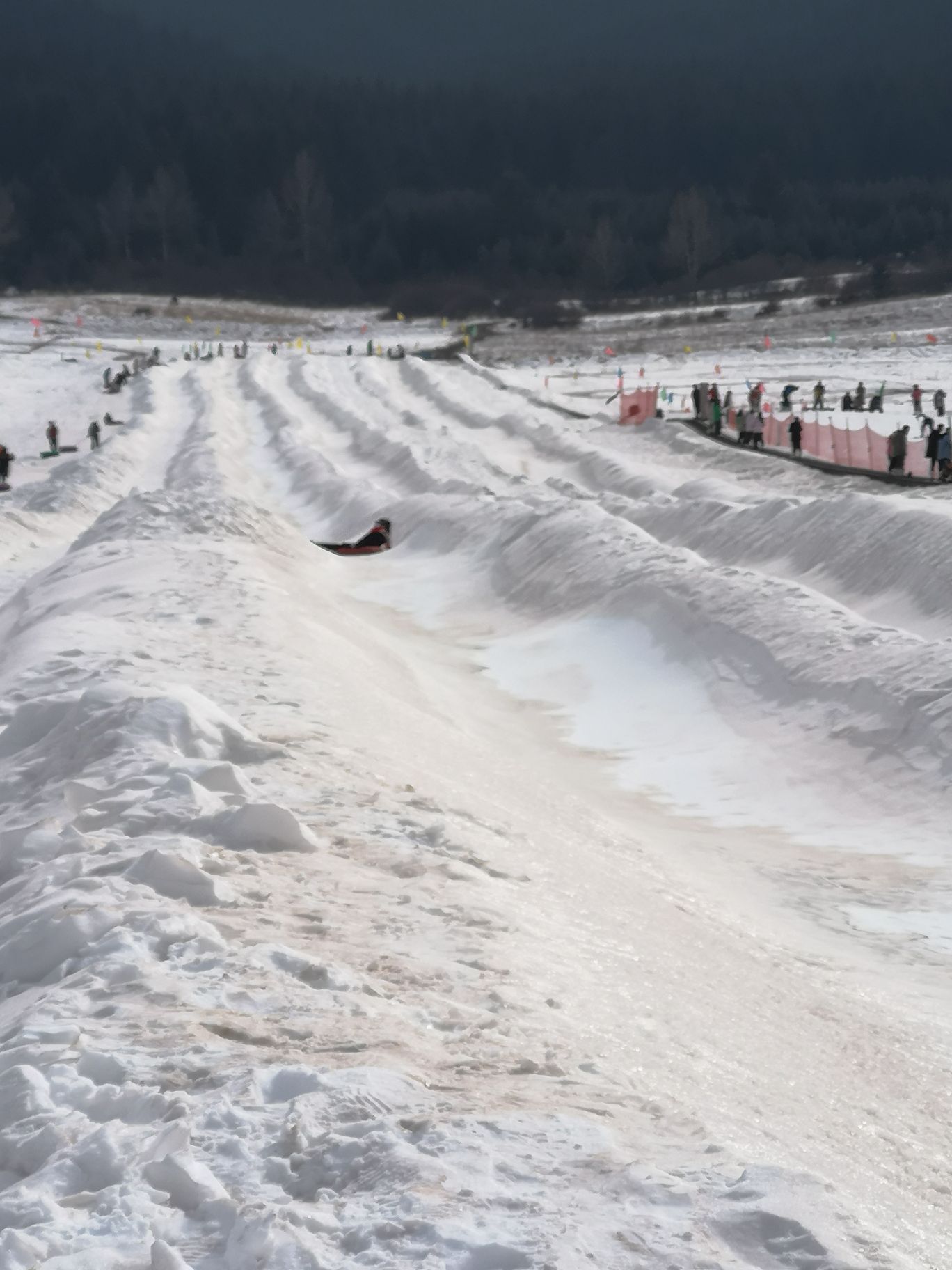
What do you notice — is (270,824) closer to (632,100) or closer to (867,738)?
(867,738)

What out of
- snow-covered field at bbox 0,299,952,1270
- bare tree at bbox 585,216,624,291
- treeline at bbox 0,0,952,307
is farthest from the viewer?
treeline at bbox 0,0,952,307

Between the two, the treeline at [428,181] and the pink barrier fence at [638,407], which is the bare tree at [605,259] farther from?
the pink barrier fence at [638,407]

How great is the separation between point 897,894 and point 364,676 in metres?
5.20

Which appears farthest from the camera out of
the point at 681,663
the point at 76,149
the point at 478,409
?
the point at 76,149

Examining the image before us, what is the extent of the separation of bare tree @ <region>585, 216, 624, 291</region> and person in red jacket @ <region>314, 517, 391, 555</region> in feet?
318

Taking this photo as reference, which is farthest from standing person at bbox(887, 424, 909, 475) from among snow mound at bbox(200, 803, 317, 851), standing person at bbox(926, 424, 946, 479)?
snow mound at bbox(200, 803, 317, 851)

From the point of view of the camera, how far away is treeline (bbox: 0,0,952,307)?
123 metres

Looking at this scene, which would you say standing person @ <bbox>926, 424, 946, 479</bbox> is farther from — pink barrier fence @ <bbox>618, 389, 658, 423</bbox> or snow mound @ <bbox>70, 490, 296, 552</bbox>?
pink barrier fence @ <bbox>618, 389, 658, 423</bbox>

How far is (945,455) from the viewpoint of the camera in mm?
24266

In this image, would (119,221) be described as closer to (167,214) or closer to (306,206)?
(167,214)

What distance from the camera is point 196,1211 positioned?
3779mm

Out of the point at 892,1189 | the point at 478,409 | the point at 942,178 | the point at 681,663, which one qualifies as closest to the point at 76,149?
the point at 942,178

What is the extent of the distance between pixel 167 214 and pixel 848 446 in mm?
120247

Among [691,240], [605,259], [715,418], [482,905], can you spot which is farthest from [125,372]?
[691,240]
